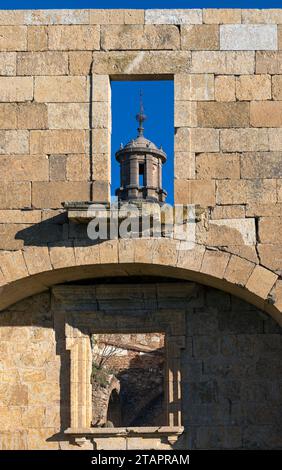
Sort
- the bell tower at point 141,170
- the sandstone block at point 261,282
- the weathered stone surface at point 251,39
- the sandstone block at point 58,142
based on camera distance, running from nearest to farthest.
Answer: the sandstone block at point 261,282
the sandstone block at point 58,142
the weathered stone surface at point 251,39
the bell tower at point 141,170

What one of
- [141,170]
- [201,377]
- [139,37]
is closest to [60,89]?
[139,37]

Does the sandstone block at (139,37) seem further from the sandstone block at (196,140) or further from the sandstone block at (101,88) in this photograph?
the sandstone block at (196,140)

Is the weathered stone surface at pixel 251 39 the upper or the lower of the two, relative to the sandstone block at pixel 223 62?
upper

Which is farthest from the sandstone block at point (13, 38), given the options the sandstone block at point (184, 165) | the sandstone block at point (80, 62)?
the sandstone block at point (184, 165)

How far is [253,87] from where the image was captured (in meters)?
11.5

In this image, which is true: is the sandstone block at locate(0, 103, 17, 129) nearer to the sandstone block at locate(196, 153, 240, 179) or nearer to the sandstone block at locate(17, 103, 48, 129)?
the sandstone block at locate(17, 103, 48, 129)

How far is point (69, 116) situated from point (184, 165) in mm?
1508

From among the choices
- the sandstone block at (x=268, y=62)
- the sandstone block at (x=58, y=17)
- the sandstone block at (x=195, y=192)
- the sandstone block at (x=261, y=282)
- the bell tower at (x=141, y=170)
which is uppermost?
the bell tower at (x=141, y=170)

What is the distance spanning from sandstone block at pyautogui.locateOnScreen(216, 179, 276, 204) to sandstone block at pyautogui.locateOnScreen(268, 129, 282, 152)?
0.40 metres

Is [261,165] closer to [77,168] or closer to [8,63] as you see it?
[77,168]

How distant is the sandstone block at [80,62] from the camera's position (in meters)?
11.6

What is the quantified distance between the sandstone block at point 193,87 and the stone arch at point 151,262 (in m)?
1.76

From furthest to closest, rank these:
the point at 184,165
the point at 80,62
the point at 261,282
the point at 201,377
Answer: the point at 201,377 → the point at 80,62 → the point at 184,165 → the point at 261,282

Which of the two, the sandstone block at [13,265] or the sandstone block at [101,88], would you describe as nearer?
the sandstone block at [13,265]
